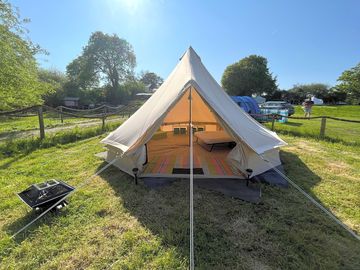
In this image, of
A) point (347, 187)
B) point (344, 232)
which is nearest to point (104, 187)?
point (344, 232)

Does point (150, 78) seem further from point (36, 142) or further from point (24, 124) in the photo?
point (36, 142)

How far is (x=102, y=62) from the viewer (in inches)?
909

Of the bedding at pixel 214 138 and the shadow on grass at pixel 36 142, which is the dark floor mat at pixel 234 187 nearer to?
the bedding at pixel 214 138

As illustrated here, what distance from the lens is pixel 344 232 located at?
1923 millimetres

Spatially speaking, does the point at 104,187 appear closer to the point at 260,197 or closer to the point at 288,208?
the point at 260,197

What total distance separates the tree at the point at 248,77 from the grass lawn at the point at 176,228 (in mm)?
27042

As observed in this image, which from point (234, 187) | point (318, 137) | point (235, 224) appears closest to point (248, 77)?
point (318, 137)

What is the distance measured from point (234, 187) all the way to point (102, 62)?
24.5m

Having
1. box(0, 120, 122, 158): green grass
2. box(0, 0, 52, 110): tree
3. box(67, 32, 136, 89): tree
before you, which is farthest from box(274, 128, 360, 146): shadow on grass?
box(67, 32, 136, 89): tree

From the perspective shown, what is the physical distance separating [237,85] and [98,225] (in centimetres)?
2928

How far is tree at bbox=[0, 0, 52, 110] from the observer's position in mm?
6297

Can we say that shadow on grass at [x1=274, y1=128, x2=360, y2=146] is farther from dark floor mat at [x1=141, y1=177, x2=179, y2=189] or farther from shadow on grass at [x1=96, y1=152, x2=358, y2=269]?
dark floor mat at [x1=141, y1=177, x2=179, y2=189]

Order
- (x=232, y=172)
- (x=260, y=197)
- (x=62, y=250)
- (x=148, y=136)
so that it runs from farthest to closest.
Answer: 1. (x=232, y=172)
2. (x=148, y=136)
3. (x=260, y=197)
4. (x=62, y=250)

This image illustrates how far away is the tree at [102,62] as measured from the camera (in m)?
22.5
